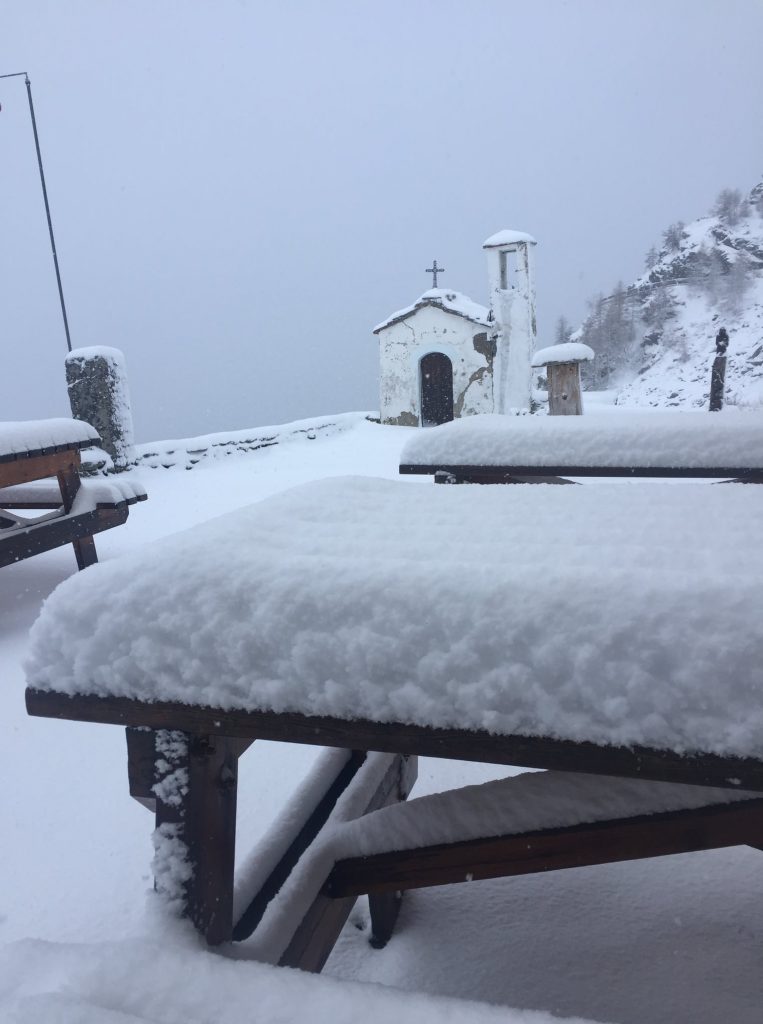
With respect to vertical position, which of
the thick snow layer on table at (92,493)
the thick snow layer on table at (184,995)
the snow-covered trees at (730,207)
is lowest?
the thick snow layer on table at (184,995)

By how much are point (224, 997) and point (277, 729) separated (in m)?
0.32

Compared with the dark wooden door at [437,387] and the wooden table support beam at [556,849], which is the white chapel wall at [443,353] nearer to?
the dark wooden door at [437,387]

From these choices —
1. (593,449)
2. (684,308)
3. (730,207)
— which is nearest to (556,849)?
(593,449)

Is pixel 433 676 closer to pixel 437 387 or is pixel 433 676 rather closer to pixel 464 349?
pixel 464 349

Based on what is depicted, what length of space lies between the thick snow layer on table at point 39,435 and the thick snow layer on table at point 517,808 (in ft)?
10.2

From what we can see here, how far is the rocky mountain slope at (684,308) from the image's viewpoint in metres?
33.8

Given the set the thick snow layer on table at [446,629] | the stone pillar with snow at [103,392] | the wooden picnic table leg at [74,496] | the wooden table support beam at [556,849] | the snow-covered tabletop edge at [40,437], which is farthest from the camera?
the stone pillar with snow at [103,392]

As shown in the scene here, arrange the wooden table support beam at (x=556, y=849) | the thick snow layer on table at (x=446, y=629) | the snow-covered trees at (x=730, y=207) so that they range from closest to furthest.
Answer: the thick snow layer on table at (x=446, y=629), the wooden table support beam at (x=556, y=849), the snow-covered trees at (x=730, y=207)

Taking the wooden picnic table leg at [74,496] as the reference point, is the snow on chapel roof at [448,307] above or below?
above

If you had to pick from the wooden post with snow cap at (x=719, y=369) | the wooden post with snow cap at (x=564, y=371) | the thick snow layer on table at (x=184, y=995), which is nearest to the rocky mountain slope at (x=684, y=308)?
the wooden post with snow cap at (x=719, y=369)

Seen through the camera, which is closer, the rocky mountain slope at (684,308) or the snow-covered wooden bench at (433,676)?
the snow-covered wooden bench at (433,676)

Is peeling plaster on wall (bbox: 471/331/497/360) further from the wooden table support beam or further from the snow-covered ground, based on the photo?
the wooden table support beam

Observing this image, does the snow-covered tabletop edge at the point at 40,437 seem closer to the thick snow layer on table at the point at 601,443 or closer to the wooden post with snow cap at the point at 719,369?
the thick snow layer on table at the point at 601,443

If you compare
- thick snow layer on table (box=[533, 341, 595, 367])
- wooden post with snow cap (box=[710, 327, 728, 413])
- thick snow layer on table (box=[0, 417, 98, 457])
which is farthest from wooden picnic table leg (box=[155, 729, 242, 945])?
wooden post with snow cap (box=[710, 327, 728, 413])
